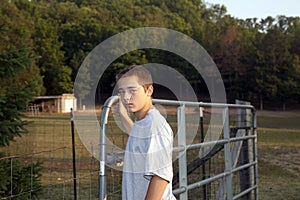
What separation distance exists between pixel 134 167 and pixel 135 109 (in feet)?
0.99

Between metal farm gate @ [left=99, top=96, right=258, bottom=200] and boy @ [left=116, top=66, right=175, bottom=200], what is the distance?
28 cm

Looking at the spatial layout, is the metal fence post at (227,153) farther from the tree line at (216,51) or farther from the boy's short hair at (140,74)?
the tree line at (216,51)

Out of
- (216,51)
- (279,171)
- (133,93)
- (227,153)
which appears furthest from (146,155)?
(216,51)

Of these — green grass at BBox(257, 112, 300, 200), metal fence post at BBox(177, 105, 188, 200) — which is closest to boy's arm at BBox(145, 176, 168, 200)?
metal fence post at BBox(177, 105, 188, 200)

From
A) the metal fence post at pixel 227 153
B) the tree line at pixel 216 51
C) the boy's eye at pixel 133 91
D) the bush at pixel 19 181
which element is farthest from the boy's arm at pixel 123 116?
the tree line at pixel 216 51

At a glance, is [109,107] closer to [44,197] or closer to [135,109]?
[135,109]

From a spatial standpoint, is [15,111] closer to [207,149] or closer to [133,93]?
[207,149]

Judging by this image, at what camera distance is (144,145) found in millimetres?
2570

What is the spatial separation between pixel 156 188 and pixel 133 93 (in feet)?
1.62

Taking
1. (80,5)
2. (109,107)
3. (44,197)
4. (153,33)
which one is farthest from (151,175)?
(80,5)

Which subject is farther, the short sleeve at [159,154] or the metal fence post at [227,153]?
the metal fence post at [227,153]

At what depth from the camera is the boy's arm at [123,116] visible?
299 cm

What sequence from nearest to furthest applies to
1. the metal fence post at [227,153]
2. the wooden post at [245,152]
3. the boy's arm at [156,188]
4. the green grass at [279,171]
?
the boy's arm at [156,188] → the metal fence post at [227,153] → the wooden post at [245,152] → the green grass at [279,171]

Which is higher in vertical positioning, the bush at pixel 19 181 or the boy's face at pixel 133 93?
the boy's face at pixel 133 93
